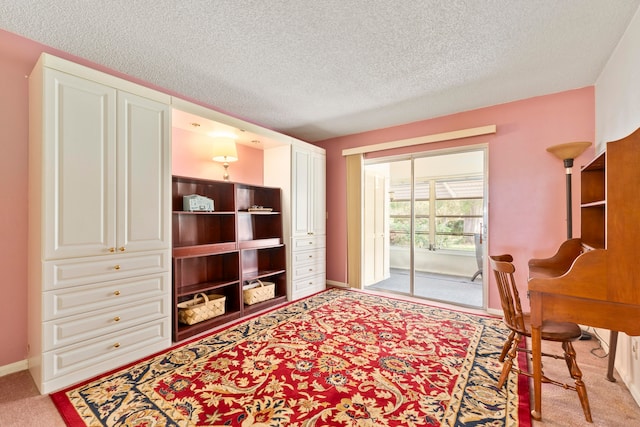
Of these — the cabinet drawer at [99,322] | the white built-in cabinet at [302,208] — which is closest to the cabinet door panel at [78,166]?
the cabinet drawer at [99,322]

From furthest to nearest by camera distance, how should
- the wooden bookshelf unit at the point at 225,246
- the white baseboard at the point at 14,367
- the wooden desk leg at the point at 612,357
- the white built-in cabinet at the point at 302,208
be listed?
the white built-in cabinet at the point at 302,208
the wooden bookshelf unit at the point at 225,246
the white baseboard at the point at 14,367
the wooden desk leg at the point at 612,357

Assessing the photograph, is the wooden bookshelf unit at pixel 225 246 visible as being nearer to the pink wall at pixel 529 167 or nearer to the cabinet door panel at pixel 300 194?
the cabinet door panel at pixel 300 194

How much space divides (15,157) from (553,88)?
16.7 feet

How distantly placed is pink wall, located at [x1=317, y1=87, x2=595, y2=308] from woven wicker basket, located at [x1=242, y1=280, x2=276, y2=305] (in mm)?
2852

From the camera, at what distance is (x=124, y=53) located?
2.36m

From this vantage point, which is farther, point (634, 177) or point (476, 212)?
point (476, 212)

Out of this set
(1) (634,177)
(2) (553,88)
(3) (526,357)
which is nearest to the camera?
(1) (634,177)

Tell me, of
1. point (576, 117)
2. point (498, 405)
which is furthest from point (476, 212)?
point (498, 405)

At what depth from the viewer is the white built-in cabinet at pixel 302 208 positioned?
4.00 metres

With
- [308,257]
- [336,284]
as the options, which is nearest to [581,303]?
[308,257]

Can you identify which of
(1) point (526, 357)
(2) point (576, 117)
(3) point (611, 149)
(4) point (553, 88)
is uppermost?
(4) point (553, 88)

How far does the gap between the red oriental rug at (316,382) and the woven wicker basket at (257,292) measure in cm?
55

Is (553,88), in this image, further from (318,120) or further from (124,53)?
(124,53)

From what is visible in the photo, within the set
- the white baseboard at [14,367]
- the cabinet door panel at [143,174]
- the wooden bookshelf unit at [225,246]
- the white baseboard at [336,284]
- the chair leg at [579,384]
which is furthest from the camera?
the white baseboard at [336,284]
